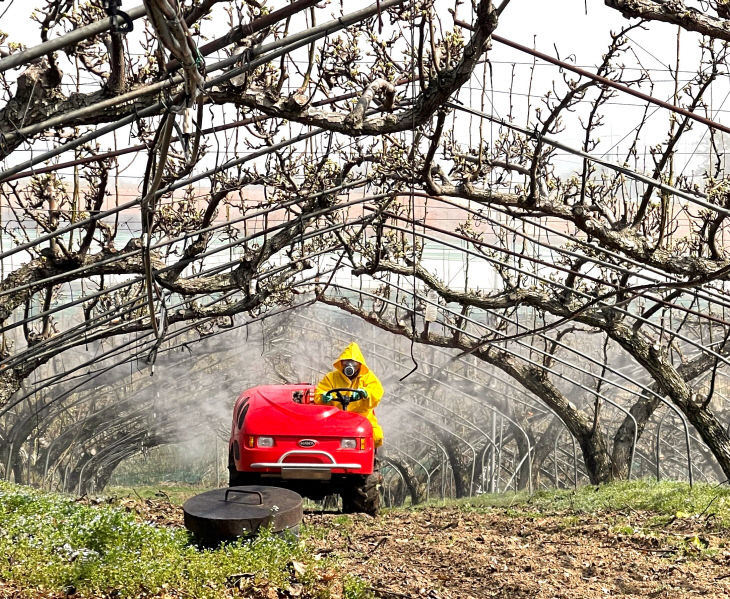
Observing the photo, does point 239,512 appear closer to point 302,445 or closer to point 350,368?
point 302,445

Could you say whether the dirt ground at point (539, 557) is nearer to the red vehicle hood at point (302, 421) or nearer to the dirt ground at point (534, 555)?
the dirt ground at point (534, 555)

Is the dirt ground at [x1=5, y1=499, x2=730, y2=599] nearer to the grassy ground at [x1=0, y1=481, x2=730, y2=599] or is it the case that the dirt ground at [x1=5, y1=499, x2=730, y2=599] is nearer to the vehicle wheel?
the grassy ground at [x1=0, y1=481, x2=730, y2=599]

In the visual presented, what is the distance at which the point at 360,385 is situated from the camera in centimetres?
1041

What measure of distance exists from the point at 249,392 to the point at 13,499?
397cm

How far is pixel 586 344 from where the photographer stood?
68.2ft

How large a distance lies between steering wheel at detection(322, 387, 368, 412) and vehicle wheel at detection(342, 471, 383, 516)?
83cm

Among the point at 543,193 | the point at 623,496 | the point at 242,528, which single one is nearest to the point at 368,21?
the point at 543,193

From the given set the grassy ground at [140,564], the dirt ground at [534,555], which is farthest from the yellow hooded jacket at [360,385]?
the grassy ground at [140,564]

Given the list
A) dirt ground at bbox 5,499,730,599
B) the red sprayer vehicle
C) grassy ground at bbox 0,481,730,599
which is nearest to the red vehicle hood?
the red sprayer vehicle

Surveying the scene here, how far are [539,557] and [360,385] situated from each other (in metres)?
3.93

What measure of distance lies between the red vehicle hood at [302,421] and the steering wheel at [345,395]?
8.8 inches

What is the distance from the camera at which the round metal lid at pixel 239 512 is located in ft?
20.3

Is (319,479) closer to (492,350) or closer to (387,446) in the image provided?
(492,350)

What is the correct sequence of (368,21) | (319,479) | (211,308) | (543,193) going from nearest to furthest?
(368,21) < (543,193) < (319,479) < (211,308)
